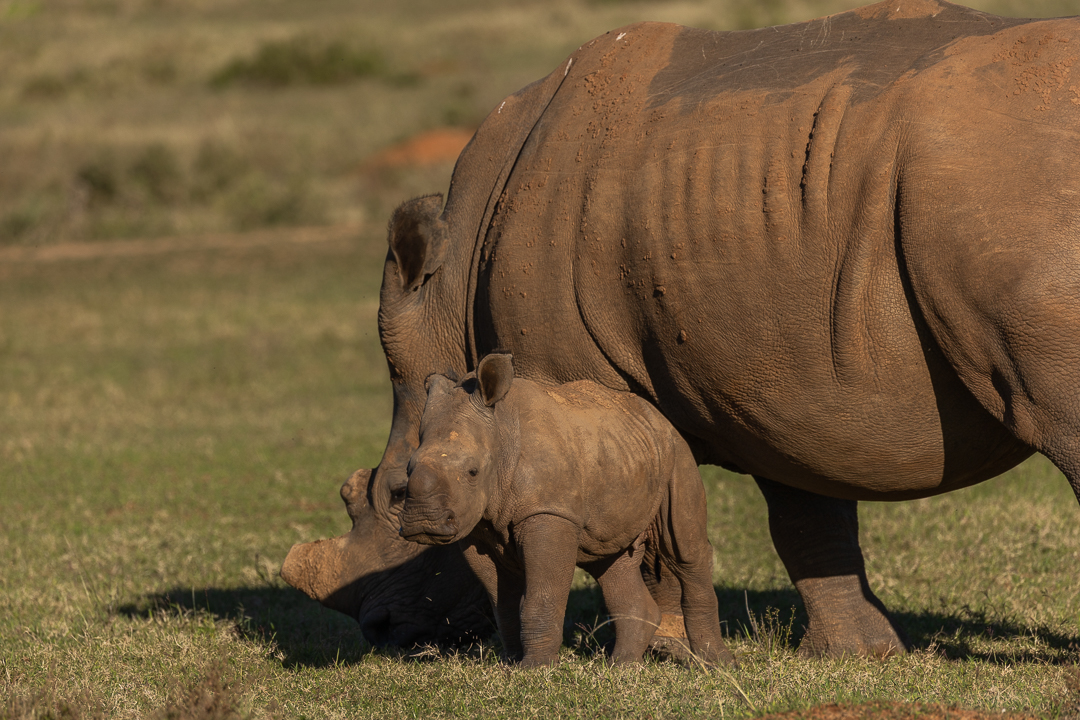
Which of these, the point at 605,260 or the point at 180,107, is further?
the point at 180,107

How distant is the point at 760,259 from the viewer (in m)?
4.58

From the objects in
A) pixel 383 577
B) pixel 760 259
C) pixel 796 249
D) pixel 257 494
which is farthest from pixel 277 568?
pixel 796 249

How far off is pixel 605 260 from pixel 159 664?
2809mm

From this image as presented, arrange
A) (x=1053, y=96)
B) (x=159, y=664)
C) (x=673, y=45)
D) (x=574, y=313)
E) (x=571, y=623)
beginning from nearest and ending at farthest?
(x=1053, y=96), (x=574, y=313), (x=673, y=45), (x=159, y=664), (x=571, y=623)

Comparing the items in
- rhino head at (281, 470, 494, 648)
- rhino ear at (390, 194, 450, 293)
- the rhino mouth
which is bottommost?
rhino head at (281, 470, 494, 648)

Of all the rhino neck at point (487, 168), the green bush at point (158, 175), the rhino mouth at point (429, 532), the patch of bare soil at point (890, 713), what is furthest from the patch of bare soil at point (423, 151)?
the patch of bare soil at point (890, 713)

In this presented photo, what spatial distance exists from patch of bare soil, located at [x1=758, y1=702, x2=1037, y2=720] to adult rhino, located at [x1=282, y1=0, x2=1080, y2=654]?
0.84 m

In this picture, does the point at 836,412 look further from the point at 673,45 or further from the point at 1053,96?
the point at 673,45

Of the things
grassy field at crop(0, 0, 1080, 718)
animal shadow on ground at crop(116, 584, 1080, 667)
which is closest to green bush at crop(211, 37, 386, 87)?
grassy field at crop(0, 0, 1080, 718)

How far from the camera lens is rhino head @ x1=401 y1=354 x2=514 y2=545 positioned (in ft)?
14.5

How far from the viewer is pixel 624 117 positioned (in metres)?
5.11

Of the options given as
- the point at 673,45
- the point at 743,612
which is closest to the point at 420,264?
the point at 673,45

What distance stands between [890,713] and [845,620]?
1.75 meters

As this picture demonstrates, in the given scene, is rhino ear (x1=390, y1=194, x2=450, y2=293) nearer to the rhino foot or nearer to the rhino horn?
the rhino horn
